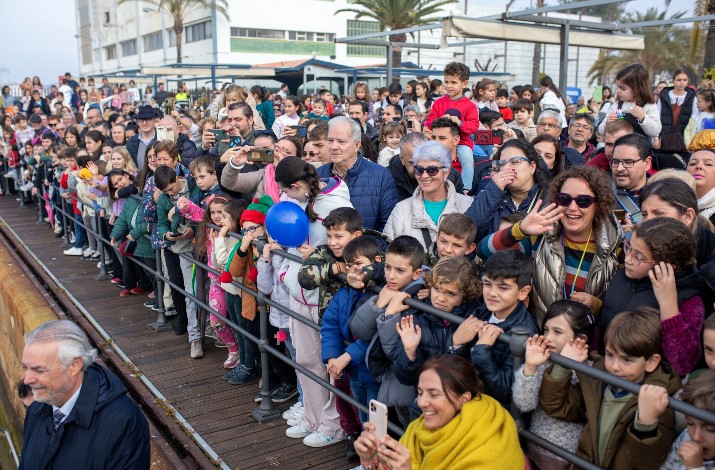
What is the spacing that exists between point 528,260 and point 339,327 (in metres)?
1.20

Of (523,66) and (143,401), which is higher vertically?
(523,66)

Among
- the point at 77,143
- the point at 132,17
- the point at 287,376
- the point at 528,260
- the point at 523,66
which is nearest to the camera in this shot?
the point at 528,260

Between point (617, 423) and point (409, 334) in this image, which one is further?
point (409, 334)

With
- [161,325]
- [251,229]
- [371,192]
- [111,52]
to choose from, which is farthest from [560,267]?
[111,52]

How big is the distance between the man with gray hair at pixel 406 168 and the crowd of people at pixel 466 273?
17mm

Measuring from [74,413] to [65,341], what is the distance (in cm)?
39

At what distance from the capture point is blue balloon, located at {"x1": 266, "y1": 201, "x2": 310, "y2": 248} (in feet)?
13.3

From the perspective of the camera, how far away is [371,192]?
479 cm

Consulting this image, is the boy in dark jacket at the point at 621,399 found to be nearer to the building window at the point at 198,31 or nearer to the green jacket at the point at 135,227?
the green jacket at the point at 135,227

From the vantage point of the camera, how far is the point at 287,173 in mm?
4285

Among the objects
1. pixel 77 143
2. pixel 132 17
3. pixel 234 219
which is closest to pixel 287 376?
pixel 234 219

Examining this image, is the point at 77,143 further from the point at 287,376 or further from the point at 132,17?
the point at 132,17

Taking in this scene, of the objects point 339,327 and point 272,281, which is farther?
point 272,281

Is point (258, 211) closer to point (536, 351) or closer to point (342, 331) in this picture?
point (342, 331)
